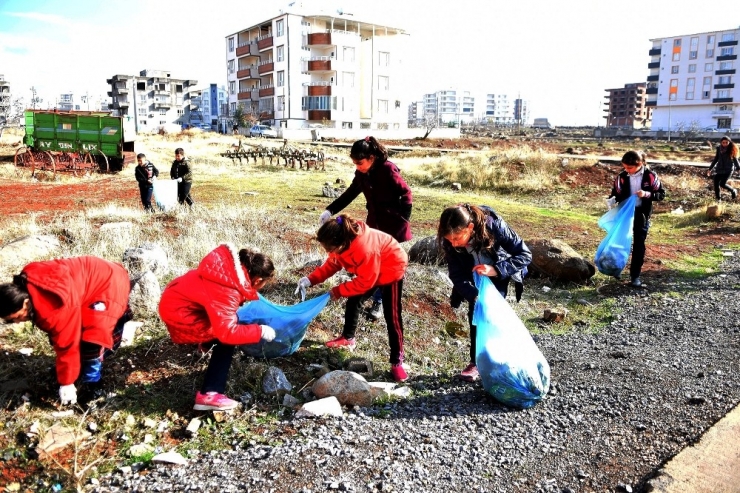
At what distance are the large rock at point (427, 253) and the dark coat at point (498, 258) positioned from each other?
2867 millimetres

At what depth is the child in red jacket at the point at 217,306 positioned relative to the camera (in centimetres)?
295

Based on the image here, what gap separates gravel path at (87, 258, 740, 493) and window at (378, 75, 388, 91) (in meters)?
50.5

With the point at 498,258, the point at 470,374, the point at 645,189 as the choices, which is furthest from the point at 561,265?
the point at 498,258

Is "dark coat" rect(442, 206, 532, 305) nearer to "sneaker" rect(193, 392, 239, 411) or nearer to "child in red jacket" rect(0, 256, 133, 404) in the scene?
"sneaker" rect(193, 392, 239, 411)

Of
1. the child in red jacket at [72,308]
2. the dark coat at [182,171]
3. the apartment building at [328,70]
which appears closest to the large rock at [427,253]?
the child in red jacket at [72,308]

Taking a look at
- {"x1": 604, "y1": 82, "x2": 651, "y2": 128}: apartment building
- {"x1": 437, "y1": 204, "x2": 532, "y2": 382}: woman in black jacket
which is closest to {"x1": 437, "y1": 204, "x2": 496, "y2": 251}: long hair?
{"x1": 437, "y1": 204, "x2": 532, "y2": 382}: woman in black jacket

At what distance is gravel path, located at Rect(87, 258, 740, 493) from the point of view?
2557 mm

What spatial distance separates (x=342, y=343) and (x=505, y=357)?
127 cm

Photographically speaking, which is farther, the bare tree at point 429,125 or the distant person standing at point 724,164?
the bare tree at point 429,125

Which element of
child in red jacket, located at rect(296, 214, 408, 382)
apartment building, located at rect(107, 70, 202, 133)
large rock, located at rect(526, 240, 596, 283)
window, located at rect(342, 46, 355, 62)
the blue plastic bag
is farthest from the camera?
apartment building, located at rect(107, 70, 202, 133)

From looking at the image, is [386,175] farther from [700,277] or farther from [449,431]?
[700,277]

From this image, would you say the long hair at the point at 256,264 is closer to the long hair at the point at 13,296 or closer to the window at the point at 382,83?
the long hair at the point at 13,296

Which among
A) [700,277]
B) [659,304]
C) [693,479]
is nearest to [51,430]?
[693,479]

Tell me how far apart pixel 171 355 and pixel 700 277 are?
230 inches
